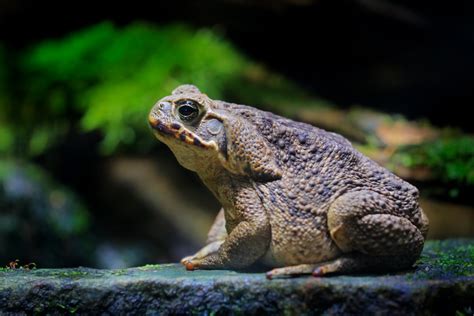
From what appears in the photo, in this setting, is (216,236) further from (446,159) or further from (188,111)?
(446,159)

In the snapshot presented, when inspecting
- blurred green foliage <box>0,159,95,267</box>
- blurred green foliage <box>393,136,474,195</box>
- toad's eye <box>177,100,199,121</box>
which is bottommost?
blurred green foliage <box>0,159,95,267</box>

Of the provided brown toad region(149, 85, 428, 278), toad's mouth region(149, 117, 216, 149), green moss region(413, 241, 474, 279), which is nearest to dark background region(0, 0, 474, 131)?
green moss region(413, 241, 474, 279)

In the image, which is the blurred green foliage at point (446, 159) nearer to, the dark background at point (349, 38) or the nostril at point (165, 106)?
the dark background at point (349, 38)

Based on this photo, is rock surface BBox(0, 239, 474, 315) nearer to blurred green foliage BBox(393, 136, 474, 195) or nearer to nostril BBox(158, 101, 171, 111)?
nostril BBox(158, 101, 171, 111)

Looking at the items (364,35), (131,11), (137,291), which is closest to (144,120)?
(131,11)

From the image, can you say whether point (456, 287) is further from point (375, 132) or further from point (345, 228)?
point (375, 132)

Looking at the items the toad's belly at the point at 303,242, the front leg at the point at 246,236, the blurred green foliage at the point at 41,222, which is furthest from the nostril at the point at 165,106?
the blurred green foliage at the point at 41,222
